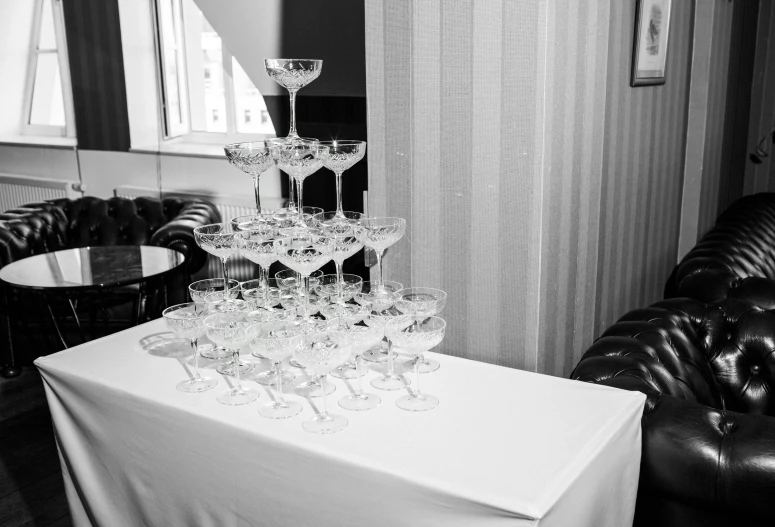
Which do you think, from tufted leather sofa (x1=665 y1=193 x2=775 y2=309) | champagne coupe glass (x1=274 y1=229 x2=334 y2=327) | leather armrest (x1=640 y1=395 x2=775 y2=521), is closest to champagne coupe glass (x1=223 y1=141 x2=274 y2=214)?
champagne coupe glass (x1=274 y1=229 x2=334 y2=327)

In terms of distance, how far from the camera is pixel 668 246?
3.80 m

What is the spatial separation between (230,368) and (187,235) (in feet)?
8.21

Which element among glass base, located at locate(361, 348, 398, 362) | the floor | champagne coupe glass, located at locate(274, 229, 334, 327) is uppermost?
champagne coupe glass, located at locate(274, 229, 334, 327)

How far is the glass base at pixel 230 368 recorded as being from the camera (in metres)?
1.87

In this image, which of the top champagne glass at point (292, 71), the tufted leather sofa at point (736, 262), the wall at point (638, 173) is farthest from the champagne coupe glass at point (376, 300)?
the tufted leather sofa at point (736, 262)

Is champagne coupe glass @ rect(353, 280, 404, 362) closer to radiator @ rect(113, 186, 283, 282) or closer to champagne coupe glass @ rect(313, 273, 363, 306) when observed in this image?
champagne coupe glass @ rect(313, 273, 363, 306)

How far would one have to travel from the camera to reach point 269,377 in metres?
1.82

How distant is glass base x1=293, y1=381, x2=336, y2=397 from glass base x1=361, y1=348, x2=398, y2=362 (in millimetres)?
182

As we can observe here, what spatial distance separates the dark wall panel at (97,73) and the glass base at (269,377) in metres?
4.04

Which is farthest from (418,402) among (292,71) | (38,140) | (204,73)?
(38,140)

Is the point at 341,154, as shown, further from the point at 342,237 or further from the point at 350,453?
the point at 350,453

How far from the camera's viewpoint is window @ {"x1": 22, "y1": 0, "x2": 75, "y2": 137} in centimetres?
623

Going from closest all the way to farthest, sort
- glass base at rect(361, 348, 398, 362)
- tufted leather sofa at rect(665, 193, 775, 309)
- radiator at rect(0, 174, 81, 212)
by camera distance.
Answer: glass base at rect(361, 348, 398, 362) < tufted leather sofa at rect(665, 193, 775, 309) < radiator at rect(0, 174, 81, 212)

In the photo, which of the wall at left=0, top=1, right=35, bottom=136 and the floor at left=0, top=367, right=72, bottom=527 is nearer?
the floor at left=0, top=367, right=72, bottom=527
